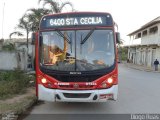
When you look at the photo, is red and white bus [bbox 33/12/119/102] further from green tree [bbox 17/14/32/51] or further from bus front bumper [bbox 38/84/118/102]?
green tree [bbox 17/14/32/51]

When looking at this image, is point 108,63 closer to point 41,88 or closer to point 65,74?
point 65,74

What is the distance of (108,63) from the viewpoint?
24.8ft

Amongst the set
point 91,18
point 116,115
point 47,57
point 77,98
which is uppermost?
point 91,18

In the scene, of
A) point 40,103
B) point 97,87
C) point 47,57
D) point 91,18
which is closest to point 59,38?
point 47,57

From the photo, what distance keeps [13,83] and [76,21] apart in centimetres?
415

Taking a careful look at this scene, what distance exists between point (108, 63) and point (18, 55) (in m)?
10.3

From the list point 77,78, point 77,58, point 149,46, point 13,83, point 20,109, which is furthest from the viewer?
point 149,46

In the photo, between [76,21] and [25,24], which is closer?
[76,21]

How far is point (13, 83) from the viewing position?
10406mm

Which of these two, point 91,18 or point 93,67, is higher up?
point 91,18

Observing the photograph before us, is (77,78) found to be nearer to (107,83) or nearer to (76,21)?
(107,83)

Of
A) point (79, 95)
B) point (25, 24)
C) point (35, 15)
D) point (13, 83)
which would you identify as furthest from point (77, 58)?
point (25, 24)

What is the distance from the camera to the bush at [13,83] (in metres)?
9.48

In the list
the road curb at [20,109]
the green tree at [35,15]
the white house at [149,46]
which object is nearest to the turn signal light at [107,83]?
the road curb at [20,109]
